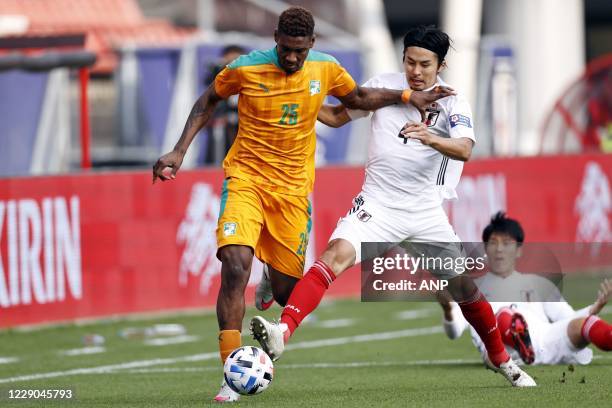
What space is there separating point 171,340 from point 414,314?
10.8 ft

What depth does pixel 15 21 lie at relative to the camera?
25703 millimetres

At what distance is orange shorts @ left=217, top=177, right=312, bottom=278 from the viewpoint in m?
9.22

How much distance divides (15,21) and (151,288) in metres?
11.0

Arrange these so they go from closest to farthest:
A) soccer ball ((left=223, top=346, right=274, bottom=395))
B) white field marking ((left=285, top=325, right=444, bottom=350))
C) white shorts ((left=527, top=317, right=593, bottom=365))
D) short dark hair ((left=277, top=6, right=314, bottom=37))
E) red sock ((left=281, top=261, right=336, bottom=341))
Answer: soccer ball ((left=223, top=346, right=274, bottom=395))
red sock ((left=281, top=261, right=336, bottom=341))
short dark hair ((left=277, top=6, right=314, bottom=37))
white shorts ((left=527, top=317, right=593, bottom=365))
white field marking ((left=285, top=325, right=444, bottom=350))

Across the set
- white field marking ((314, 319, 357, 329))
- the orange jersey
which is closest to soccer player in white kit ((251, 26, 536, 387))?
the orange jersey

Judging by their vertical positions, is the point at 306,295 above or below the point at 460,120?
below

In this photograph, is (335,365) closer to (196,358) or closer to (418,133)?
(196,358)

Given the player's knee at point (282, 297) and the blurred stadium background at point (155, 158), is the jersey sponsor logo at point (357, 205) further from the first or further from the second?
the blurred stadium background at point (155, 158)

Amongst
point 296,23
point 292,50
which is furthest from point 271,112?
Answer: point 296,23

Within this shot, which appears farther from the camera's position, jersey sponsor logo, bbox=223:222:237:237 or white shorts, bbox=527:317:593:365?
white shorts, bbox=527:317:593:365

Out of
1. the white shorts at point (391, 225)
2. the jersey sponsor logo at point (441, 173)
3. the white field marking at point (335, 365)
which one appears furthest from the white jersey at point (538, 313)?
the white shorts at point (391, 225)

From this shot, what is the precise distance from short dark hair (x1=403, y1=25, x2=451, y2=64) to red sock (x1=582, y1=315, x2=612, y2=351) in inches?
91.3

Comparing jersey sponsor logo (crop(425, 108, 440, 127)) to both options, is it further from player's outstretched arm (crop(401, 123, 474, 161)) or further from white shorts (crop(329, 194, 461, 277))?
→ white shorts (crop(329, 194, 461, 277))

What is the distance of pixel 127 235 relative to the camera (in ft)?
51.2
